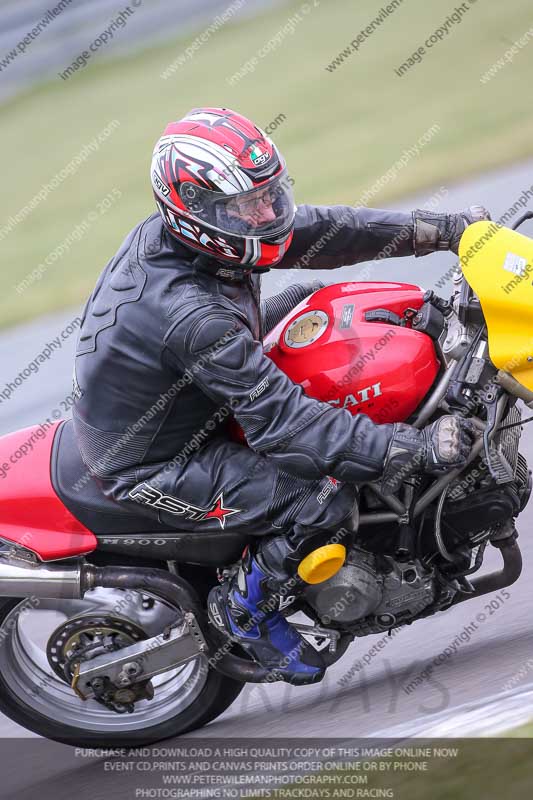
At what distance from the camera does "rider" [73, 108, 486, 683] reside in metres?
3.32

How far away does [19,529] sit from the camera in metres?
3.89

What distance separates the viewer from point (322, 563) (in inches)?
142

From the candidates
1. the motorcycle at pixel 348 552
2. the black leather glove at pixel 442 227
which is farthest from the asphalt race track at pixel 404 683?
the black leather glove at pixel 442 227

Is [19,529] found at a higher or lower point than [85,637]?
higher

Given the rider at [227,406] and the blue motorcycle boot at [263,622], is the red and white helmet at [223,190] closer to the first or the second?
the rider at [227,406]

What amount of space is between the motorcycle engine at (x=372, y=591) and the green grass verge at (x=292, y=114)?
246 inches

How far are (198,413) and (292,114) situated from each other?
10182mm

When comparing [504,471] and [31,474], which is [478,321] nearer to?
[504,471]

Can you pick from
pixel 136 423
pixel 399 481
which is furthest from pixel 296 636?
pixel 136 423

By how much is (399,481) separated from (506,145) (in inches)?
296

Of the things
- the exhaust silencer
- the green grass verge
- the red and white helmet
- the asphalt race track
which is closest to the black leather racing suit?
the red and white helmet

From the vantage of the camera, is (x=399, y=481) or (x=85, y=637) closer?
(x=399, y=481)

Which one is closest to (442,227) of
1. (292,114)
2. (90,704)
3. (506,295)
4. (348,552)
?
(506,295)

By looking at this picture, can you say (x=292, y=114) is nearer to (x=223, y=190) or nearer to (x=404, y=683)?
(x=404, y=683)
